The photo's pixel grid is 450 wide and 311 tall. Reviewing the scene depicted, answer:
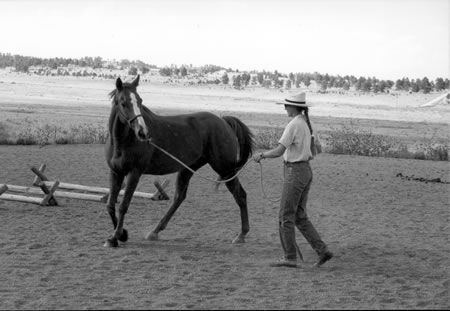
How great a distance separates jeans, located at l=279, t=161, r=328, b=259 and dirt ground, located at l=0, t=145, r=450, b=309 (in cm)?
33

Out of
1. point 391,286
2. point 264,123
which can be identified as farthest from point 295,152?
point 264,123

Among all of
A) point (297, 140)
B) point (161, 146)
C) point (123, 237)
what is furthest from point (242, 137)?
point (297, 140)

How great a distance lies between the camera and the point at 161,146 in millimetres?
9578

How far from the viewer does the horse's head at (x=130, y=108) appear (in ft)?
27.9

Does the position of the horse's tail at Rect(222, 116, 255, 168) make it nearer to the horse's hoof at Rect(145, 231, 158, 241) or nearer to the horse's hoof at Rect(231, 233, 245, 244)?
the horse's hoof at Rect(231, 233, 245, 244)

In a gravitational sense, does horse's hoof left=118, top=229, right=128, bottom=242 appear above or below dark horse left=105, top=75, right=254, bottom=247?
below

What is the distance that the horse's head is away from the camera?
8516 millimetres

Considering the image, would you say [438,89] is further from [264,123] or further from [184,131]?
[184,131]

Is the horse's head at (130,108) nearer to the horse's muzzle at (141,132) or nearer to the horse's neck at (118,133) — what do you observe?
the horse's muzzle at (141,132)

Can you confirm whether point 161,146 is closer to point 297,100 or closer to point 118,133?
point 118,133

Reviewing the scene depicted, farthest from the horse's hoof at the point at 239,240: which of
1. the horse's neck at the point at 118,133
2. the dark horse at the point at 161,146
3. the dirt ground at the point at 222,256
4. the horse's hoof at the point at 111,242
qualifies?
the horse's neck at the point at 118,133

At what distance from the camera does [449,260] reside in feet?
29.0

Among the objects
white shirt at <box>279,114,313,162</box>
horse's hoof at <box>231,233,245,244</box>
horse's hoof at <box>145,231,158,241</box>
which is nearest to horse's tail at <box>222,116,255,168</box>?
horse's hoof at <box>231,233,245,244</box>

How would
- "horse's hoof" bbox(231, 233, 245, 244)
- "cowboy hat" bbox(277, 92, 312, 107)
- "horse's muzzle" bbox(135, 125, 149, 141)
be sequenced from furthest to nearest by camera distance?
"horse's hoof" bbox(231, 233, 245, 244)
"horse's muzzle" bbox(135, 125, 149, 141)
"cowboy hat" bbox(277, 92, 312, 107)
